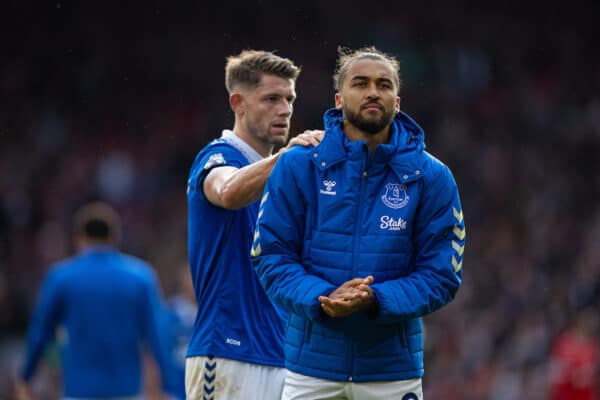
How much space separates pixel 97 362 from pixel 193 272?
9.18 ft

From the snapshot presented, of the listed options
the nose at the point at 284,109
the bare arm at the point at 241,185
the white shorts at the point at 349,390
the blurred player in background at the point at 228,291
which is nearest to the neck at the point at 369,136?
the bare arm at the point at 241,185

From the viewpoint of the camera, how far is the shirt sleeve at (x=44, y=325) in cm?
795

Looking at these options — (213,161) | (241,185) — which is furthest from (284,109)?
(241,185)

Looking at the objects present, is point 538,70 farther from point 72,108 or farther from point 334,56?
point 72,108

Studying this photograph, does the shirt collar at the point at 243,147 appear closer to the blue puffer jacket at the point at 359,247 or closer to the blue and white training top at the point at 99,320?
the blue puffer jacket at the point at 359,247

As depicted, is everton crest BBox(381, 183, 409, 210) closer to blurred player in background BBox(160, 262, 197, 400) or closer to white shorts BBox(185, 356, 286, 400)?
white shorts BBox(185, 356, 286, 400)

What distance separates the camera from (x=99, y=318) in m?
8.19

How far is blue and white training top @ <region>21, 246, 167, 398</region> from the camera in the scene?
816 cm

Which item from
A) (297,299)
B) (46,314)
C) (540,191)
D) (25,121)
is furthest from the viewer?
(25,121)

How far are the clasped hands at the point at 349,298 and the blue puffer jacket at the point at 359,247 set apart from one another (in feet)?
0.16

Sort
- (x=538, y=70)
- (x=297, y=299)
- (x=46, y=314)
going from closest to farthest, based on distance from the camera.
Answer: (x=297, y=299)
(x=46, y=314)
(x=538, y=70)

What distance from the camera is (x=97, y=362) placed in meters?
8.22

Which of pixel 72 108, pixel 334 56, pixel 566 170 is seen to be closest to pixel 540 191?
pixel 566 170

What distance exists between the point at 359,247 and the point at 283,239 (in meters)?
0.32
